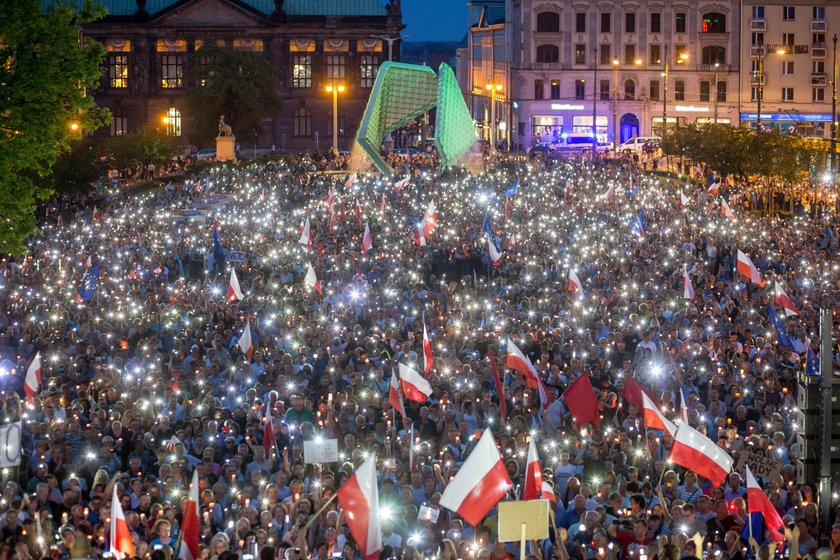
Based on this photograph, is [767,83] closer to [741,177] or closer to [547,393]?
[741,177]

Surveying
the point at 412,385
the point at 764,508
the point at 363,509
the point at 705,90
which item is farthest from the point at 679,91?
the point at 363,509

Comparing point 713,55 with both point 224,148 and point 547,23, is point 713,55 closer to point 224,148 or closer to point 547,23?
point 547,23

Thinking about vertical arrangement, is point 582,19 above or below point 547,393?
above

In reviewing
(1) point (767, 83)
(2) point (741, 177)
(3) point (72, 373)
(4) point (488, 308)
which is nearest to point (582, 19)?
(1) point (767, 83)

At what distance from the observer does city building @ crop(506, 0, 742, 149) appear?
9400cm

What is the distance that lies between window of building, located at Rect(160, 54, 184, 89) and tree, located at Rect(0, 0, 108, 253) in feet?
259

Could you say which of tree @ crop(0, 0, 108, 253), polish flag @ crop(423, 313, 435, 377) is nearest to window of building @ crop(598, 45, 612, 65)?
tree @ crop(0, 0, 108, 253)

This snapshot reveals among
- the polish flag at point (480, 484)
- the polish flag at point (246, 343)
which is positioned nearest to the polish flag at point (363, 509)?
the polish flag at point (480, 484)

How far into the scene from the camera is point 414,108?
59.9 metres

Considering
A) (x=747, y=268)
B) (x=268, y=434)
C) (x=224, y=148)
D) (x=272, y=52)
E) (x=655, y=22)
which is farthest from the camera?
(x=272, y=52)

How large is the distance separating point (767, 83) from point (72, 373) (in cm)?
7715

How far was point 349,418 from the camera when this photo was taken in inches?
757

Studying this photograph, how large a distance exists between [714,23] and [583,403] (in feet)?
262

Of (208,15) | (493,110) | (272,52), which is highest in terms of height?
(208,15)
